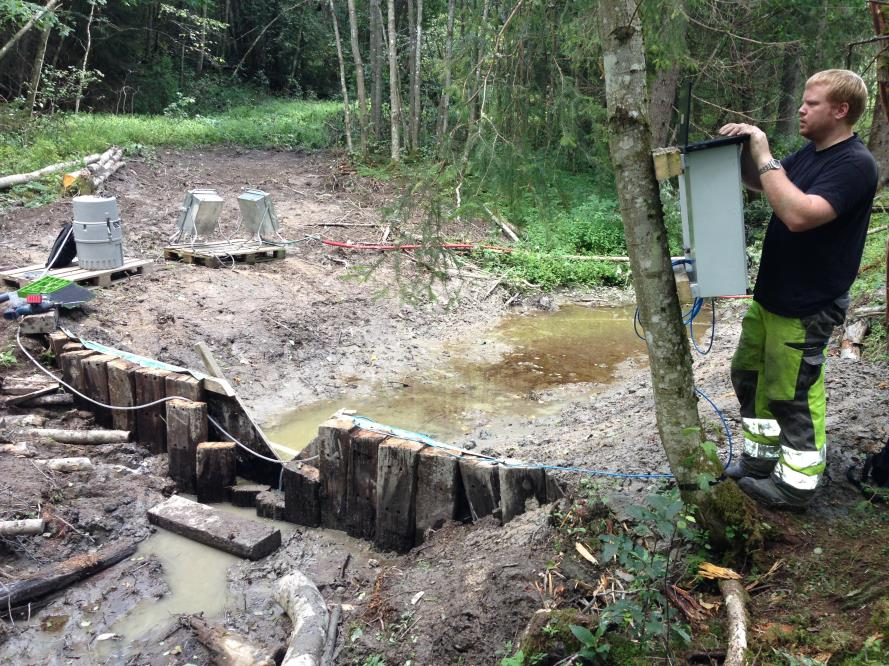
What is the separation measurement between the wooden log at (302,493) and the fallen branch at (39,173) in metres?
8.79

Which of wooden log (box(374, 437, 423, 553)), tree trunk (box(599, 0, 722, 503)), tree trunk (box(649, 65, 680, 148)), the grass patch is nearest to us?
tree trunk (box(599, 0, 722, 503))

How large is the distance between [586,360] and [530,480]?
15.9 feet

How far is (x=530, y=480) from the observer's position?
395 cm

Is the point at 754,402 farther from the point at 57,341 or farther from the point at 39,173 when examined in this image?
the point at 39,173

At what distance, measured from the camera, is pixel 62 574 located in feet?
13.7

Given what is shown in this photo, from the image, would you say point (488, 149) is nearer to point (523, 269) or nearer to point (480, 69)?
point (480, 69)

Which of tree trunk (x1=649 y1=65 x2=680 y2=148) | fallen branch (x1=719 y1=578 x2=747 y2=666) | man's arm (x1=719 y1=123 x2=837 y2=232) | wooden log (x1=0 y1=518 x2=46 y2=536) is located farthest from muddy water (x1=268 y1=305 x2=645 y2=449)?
tree trunk (x1=649 y1=65 x2=680 y2=148)

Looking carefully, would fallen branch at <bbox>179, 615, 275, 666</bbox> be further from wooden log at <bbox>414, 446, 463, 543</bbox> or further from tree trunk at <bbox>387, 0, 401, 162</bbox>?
tree trunk at <bbox>387, 0, 401, 162</bbox>

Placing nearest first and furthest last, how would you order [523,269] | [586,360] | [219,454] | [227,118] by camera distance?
[219,454] < [586,360] < [523,269] < [227,118]

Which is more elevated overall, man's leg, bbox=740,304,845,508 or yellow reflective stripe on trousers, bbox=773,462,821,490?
man's leg, bbox=740,304,845,508

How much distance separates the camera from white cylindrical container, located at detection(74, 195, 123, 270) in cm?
735

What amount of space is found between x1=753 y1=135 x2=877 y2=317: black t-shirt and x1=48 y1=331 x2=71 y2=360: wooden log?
575 centimetres

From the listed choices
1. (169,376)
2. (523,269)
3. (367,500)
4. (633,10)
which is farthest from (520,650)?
(523,269)

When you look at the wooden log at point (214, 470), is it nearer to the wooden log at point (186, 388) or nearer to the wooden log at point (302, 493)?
the wooden log at point (186, 388)
